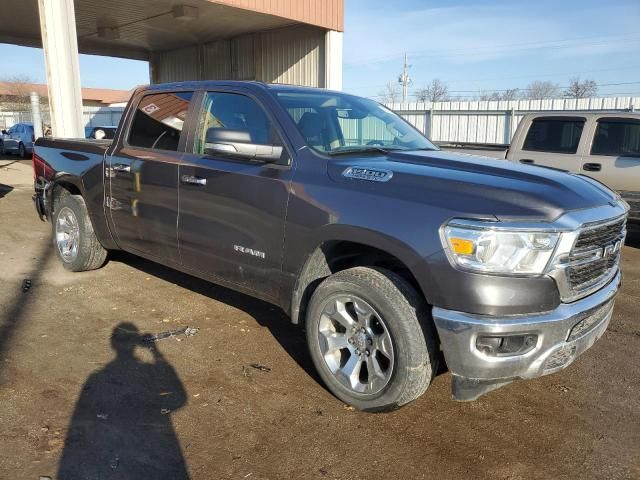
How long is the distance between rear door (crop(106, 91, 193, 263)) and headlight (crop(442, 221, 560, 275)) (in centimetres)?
250

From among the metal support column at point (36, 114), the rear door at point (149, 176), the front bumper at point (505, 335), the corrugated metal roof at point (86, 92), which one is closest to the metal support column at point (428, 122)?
the metal support column at point (36, 114)

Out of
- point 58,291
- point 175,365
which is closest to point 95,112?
point 58,291

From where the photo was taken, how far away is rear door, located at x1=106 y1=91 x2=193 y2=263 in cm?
442

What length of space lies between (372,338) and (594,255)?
1.31 meters

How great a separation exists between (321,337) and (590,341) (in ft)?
5.04

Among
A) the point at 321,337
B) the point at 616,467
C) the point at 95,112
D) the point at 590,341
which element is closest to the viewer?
the point at 616,467

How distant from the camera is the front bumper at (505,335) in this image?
2717mm

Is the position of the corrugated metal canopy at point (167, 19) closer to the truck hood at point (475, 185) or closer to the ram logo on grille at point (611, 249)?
the truck hood at point (475, 185)

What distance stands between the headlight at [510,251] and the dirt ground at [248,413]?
1.02 meters

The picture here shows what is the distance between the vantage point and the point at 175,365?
3.86 metres

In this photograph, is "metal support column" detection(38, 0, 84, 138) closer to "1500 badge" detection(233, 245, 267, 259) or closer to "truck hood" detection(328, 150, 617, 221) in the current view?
"1500 badge" detection(233, 245, 267, 259)

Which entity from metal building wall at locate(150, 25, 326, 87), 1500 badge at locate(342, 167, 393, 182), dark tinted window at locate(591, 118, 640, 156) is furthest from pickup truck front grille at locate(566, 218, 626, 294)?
metal building wall at locate(150, 25, 326, 87)

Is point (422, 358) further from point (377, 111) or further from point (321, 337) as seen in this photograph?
point (377, 111)

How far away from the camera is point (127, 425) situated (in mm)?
3102
